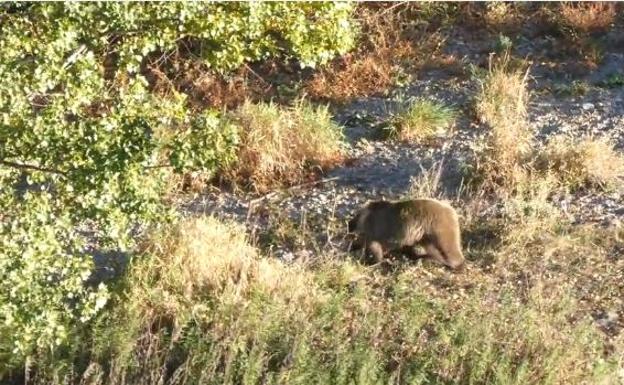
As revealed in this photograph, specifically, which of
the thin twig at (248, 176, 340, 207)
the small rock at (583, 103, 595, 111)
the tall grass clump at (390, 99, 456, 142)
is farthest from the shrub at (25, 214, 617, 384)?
the small rock at (583, 103, 595, 111)

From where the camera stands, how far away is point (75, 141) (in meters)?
5.41

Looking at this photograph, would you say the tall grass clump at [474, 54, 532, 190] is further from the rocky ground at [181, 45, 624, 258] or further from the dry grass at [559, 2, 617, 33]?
the dry grass at [559, 2, 617, 33]

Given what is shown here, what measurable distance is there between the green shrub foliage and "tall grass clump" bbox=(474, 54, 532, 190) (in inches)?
135

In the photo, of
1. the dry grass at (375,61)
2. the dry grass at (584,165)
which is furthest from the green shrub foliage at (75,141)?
the dry grass at (375,61)

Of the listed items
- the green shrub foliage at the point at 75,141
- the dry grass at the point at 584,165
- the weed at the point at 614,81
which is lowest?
the weed at the point at 614,81

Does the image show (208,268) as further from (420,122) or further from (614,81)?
(614,81)

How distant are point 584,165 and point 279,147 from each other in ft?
9.02

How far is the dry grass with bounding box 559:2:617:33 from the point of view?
12.2 metres

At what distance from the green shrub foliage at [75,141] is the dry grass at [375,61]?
547cm

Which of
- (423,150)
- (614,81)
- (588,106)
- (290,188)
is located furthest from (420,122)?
(614,81)

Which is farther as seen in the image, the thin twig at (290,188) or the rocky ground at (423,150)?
the thin twig at (290,188)

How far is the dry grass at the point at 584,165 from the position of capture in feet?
29.6

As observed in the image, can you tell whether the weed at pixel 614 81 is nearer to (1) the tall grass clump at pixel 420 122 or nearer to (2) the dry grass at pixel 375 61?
(1) the tall grass clump at pixel 420 122

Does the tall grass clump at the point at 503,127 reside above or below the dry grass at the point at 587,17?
below
